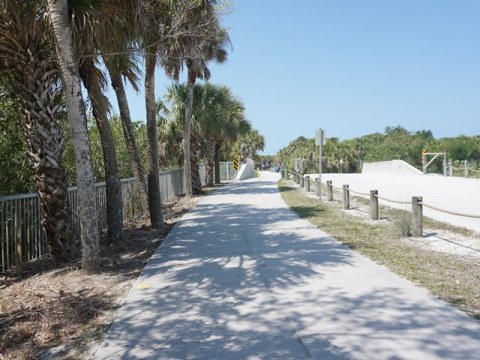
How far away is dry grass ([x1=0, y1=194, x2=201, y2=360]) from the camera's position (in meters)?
4.53

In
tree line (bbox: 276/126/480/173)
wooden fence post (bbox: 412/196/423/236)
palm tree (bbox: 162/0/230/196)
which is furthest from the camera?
tree line (bbox: 276/126/480/173)

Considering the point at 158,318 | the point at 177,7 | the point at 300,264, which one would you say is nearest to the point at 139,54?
the point at 177,7

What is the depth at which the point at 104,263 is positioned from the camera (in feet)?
26.3

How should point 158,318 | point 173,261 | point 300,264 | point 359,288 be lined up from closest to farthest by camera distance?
point 158,318, point 359,288, point 300,264, point 173,261

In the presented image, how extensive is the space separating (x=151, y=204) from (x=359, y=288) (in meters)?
7.68

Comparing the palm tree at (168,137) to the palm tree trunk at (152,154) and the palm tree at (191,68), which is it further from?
the palm tree trunk at (152,154)

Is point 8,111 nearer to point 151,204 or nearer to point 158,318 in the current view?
point 151,204

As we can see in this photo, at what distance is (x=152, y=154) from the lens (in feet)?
42.7

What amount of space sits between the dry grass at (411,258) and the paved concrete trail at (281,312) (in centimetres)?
26

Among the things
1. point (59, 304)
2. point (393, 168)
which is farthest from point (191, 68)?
point (393, 168)

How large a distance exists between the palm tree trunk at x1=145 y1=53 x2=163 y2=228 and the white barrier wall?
3079 cm

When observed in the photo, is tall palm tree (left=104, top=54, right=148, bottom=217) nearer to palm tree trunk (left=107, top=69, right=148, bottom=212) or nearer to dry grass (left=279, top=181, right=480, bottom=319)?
palm tree trunk (left=107, top=69, right=148, bottom=212)

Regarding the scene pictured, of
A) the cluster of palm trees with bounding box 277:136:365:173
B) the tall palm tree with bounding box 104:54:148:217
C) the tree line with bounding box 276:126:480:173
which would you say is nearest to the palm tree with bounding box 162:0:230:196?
the tall palm tree with bounding box 104:54:148:217

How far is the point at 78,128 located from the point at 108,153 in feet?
11.0
